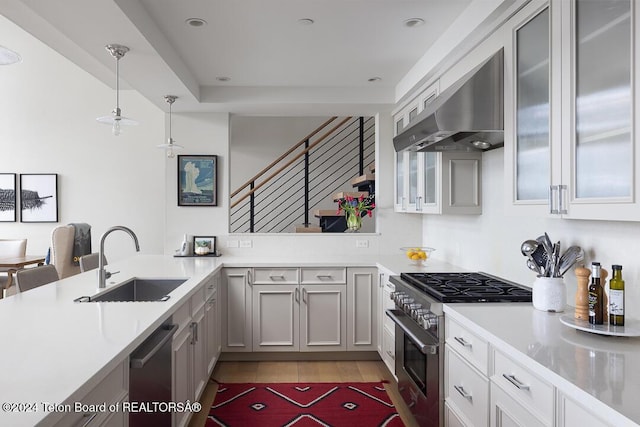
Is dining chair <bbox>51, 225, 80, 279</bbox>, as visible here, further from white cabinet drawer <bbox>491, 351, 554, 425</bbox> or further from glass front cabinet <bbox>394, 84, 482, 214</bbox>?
white cabinet drawer <bbox>491, 351, 554, 425</bbox>

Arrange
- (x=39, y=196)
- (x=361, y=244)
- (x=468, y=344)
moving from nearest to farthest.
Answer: (x=468, y=344), (x=361, y=244), (x=39, y=196)

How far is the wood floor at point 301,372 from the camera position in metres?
3.52

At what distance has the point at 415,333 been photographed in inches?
95.7

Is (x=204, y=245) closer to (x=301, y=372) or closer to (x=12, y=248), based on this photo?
(x=301, y=372)

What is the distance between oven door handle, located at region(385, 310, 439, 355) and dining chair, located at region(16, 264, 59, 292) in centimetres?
225

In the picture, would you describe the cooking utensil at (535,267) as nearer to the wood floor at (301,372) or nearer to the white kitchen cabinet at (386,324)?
the white kitchen cabinet at (386,324)

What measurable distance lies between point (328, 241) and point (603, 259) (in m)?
2.77

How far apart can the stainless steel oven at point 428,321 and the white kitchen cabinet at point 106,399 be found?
54.7 inches

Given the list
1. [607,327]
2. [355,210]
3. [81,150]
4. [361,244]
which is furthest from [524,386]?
[81,150]

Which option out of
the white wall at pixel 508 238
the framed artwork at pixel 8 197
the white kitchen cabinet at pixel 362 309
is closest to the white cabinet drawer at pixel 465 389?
the white wall at pixel 508 238

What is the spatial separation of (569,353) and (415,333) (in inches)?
42.1

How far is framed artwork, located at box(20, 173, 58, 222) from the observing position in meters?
5.86

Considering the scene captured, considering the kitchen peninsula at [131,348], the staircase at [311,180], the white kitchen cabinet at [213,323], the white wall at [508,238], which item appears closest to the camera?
the kitchen peninsula at [131,348]

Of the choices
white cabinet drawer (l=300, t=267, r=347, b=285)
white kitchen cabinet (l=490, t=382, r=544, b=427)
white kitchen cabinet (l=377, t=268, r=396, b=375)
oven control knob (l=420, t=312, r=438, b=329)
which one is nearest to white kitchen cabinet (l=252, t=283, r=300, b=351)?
white cabinet drawer (l=300, t=267, r=347, b=285)
